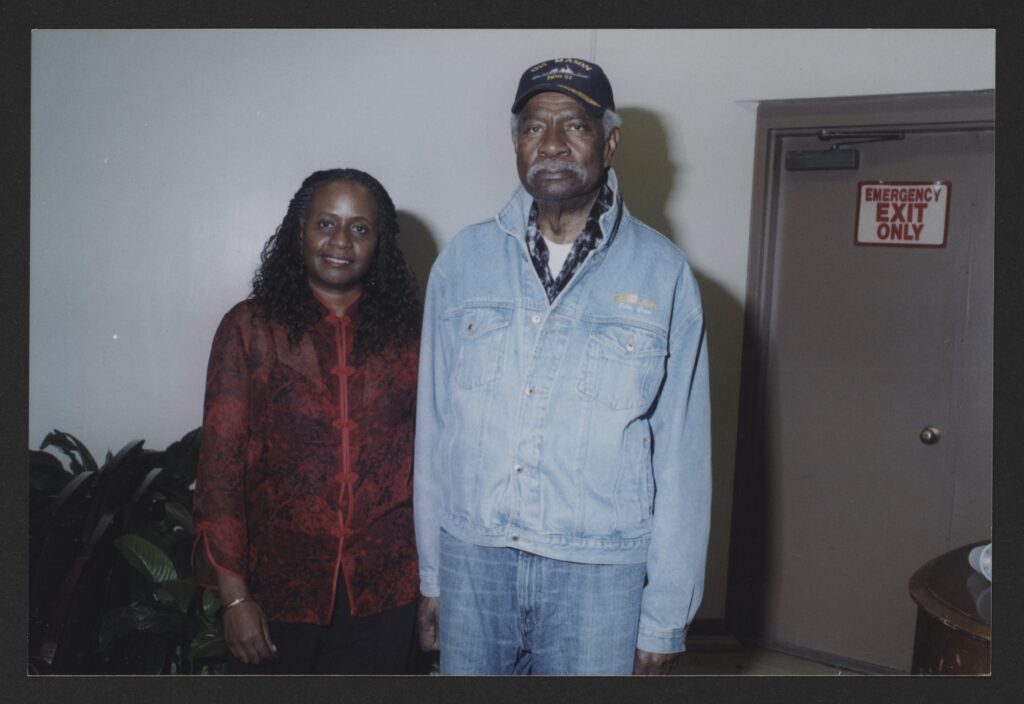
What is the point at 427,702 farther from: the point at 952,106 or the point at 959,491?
the point at 952,106

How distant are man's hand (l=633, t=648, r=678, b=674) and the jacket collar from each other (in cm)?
94

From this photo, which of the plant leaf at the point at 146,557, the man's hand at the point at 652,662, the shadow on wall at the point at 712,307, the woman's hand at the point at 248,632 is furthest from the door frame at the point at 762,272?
the plant leaf at the point at 146,557

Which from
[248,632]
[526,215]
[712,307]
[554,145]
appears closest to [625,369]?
[526,215]

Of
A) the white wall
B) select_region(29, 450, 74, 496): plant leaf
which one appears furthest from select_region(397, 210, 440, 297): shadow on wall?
select_region(29, 450, 74, 496): plant leaf

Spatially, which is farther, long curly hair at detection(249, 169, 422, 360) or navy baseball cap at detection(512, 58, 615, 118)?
long curly hair at detection(249, 169, 422, 360)

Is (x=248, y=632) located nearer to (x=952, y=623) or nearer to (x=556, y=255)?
(x=556, y=255)

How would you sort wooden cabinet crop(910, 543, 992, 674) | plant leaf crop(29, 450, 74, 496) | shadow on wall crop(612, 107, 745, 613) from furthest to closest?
shadow on wall crop(612, 107, 745, 613)
plant leaf crop(29, 450, 74, 496)
wooden cabinet crop(910, 543, 992, 674)

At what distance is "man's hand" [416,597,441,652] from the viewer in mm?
2184

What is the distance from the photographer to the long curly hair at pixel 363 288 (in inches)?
86.4

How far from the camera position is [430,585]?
7.12 feet

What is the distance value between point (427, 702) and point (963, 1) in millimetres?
2453

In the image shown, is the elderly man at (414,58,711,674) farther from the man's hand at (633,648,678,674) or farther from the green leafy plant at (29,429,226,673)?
the green leafy plant at (29,429,226,673)

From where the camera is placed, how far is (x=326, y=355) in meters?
2.17

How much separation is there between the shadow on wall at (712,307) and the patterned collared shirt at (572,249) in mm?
972
